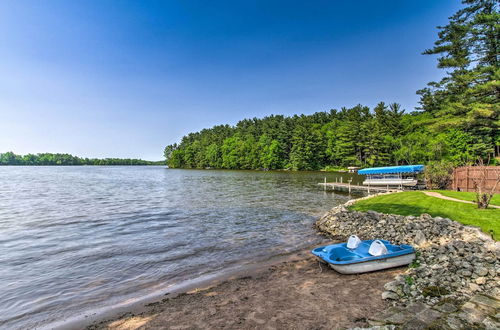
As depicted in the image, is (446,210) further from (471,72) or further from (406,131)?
(406,131)

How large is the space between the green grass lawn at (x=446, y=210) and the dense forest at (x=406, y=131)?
1501cm

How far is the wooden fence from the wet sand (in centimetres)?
1799

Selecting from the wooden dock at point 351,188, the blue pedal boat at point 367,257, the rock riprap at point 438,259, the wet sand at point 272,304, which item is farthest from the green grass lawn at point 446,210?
the wooden dock at point 351,188

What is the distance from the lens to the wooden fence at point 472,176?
66.3ft

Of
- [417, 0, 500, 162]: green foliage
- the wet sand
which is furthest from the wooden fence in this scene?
the wet sand

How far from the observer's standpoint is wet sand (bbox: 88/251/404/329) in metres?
6.22

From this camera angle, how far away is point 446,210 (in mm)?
13750

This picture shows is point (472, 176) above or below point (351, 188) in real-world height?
above

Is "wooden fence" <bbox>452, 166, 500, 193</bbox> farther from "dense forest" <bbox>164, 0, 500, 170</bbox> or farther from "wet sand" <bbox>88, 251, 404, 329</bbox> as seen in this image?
"wet sand" <bbox>88, 251, 404, 329</bbox>

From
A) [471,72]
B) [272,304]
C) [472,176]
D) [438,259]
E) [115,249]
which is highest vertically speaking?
[471,72]

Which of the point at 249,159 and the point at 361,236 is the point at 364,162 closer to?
the point at 249,159

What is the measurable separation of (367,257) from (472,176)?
20.2 m

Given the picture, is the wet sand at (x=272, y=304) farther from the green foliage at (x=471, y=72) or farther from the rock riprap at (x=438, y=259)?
the green foliage at (x=471, y=72)

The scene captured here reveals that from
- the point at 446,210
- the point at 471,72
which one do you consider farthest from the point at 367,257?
the point at 471,72
